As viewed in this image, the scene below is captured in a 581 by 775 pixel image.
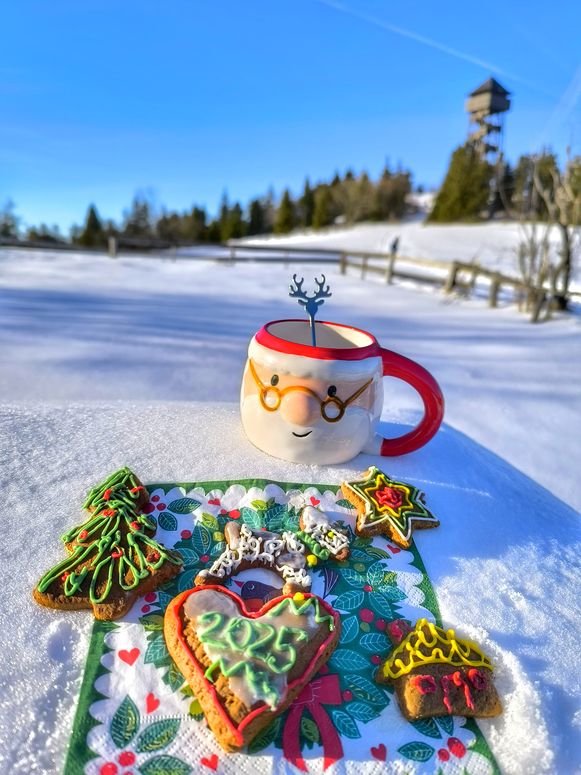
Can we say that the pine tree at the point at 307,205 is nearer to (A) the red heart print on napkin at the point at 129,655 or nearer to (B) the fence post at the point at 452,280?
(B) the fence post at the point at 452,280

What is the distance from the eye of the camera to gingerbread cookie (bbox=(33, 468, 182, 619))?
88 cm

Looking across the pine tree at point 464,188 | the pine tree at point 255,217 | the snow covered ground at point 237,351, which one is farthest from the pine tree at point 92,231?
the snow covered ground at point 237,351

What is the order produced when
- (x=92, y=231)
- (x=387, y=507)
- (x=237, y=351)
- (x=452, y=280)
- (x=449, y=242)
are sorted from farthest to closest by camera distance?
(x=92, y=231) < (x=449, y=242) < (x=452, y=280) < (x=237, y=351) < (x=387, y=507)

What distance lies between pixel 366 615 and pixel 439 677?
0.16 metres

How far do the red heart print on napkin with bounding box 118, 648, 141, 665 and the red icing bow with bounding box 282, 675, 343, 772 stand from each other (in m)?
0.26

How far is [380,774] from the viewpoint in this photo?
703mm

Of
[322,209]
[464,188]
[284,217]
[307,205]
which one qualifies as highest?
[464,188]

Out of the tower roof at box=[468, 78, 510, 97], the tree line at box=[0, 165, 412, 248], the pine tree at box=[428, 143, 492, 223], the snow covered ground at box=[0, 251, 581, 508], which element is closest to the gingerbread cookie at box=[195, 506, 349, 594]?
the snow covered ground at box=[0, 251, 581, 508]

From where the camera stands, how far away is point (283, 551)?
1.00 metres

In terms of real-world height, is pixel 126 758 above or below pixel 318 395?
below

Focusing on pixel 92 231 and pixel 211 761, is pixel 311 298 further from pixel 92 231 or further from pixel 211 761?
pixel 92 231

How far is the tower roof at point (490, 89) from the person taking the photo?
29.9ft

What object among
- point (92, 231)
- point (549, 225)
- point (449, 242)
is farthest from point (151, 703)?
point (92, 231)

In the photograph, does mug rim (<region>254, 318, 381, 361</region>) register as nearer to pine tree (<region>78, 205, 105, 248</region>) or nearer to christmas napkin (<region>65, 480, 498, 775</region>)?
christmas napkin (<region>65, 480, 498, 775</region>)
